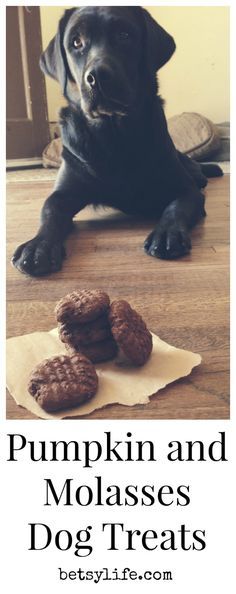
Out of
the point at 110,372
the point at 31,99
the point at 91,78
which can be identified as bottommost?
the point at 110,372

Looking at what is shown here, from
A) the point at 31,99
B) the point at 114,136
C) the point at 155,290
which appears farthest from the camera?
the point at 31,99

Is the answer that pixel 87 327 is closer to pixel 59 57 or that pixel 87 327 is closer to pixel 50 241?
pixel 50 241

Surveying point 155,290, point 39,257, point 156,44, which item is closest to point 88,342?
point 155,290

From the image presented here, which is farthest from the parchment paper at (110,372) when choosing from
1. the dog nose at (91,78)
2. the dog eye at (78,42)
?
the dog eye at (78,42)

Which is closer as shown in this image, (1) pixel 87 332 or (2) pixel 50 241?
(1) pixel 87 332

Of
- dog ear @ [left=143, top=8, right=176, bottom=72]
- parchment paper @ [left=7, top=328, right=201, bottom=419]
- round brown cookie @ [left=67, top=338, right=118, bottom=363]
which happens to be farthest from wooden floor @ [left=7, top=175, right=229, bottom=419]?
dog ear @ [left=143, top=8, right=176, bottom=72]
